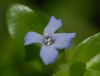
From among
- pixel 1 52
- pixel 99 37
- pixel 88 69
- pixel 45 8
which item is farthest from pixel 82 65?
pixel 45 8

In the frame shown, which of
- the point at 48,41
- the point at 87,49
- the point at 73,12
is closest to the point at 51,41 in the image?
the point at 48,41

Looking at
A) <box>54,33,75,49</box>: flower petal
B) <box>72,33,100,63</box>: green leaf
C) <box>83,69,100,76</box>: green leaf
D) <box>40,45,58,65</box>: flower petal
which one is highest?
<box>54,33,75,49</box>: flower petal

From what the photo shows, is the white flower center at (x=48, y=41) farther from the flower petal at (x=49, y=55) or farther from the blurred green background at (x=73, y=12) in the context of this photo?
the blurred green background at (x=73, y=12)

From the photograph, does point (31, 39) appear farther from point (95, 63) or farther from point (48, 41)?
point (95, 63)

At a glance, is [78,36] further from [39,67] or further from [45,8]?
[39,67]

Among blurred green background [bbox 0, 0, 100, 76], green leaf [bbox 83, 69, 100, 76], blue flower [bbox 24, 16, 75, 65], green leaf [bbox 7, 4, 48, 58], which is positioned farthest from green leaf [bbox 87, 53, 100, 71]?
blurred green background [bbox 0, 0, 100, 76]

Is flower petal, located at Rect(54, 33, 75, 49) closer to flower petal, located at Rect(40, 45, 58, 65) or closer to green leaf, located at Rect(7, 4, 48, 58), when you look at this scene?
flower petal, located at Rect(40, 45, 58, 65)
